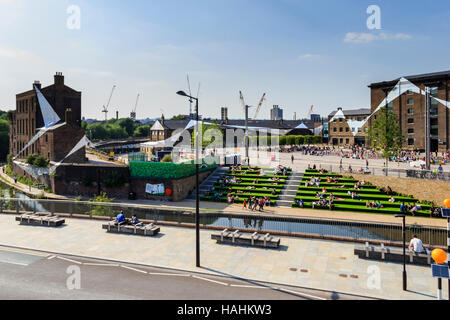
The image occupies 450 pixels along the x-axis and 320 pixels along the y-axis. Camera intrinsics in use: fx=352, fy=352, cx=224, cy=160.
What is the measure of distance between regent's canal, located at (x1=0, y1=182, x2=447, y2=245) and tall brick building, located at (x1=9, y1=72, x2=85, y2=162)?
3218 cm

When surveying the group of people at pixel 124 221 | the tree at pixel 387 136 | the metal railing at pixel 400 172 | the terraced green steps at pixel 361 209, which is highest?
the tree at pixel 387 136

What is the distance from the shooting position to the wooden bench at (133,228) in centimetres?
1925

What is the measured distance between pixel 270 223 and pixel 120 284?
931cm

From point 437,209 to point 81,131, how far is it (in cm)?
4994

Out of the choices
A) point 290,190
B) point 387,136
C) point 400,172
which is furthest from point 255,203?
point 387,136

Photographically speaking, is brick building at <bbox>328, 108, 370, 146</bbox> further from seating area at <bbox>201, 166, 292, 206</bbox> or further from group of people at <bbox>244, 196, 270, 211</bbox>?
group of people at <bbox>244, 196, 270, 211</bbox>

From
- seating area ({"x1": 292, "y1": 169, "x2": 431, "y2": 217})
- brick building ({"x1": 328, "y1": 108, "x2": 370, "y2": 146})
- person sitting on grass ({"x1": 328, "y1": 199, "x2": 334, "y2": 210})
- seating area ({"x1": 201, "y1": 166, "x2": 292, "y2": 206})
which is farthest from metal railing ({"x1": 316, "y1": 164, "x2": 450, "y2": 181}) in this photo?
brick building ({"x1": 328, "y1": 108, "x2": 370, "y2": 146})

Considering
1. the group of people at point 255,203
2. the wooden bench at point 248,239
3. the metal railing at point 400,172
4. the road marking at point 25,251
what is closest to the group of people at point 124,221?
the road marking at point 25,251

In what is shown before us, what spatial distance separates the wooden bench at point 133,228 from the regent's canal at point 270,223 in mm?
1979

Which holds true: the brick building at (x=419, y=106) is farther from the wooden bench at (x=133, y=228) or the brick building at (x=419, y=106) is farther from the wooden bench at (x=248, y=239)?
the wooden bench at (x=133, y=228)

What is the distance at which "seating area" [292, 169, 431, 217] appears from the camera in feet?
111

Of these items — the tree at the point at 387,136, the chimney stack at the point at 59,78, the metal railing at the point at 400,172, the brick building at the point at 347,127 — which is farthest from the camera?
the brick building at the point at 347,127
